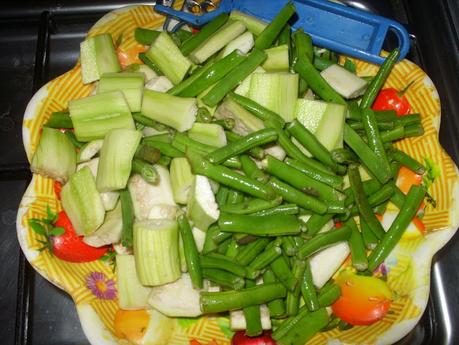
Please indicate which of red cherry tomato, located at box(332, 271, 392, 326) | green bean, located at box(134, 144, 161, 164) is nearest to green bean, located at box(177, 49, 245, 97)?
green bean, located at box(134, 144, 161, 164)

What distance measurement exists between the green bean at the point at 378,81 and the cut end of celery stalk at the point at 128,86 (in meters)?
0.70

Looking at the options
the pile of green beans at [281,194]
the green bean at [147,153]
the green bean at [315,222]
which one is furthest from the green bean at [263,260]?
the green bean at [147,153]

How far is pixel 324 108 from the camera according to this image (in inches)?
64.4

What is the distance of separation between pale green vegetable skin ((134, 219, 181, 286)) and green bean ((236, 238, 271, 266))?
184 mm

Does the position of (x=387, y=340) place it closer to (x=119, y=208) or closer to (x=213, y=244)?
Answer: (x=213, y=244)

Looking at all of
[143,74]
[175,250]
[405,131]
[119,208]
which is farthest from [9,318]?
[405,131]

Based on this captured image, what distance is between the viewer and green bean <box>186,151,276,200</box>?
1.52 m

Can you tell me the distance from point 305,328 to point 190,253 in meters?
0.40

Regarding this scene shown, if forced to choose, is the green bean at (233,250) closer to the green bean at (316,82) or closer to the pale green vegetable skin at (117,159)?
the pale green vegetable skin at (117,159)

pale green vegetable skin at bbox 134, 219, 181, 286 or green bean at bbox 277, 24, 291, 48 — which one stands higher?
green bean at bbox 277, 24, 291, 48

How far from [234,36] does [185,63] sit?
18cm

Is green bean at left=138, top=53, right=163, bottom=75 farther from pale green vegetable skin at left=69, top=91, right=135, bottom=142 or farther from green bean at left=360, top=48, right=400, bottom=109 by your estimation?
green bean at left=360, top=48, right=400, bottom=109

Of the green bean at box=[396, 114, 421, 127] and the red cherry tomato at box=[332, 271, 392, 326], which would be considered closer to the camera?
the red cherry tomato at box=[332, 271, 392, 326]

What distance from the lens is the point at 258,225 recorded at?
150 centimetres
